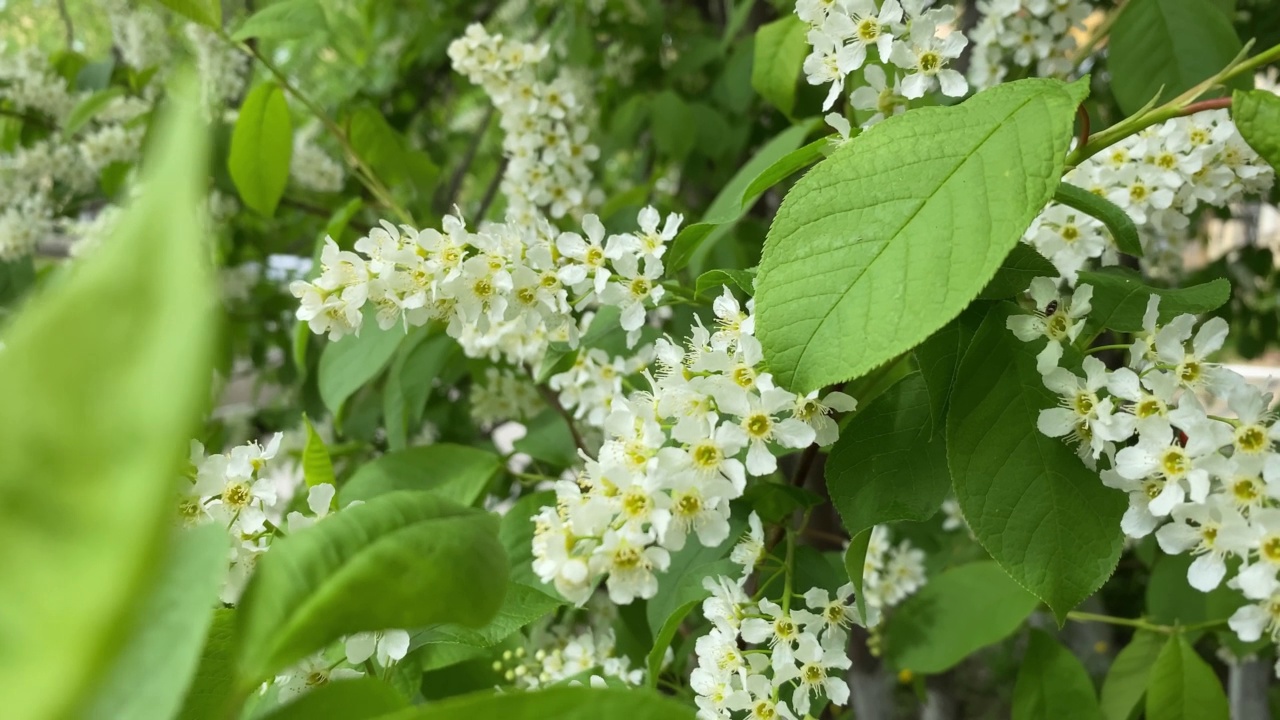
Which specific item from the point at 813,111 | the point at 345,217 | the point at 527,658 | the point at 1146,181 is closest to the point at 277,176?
the point at 345,217

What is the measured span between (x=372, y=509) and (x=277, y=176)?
34.3 inches

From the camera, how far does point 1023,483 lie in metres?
0.53

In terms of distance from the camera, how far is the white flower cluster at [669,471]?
1.68ft

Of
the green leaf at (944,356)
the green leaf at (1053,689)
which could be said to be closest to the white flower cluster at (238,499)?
the green leaf at (944,356)

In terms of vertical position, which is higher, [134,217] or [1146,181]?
[134,217]

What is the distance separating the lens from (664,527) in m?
0.50

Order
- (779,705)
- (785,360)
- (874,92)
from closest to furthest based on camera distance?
(785,360)
(779,705)
(874,92)

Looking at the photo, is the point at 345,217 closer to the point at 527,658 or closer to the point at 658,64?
the point at 527,658

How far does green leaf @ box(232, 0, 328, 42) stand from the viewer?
38.3 inches

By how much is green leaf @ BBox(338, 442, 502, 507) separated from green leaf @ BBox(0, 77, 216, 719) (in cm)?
74

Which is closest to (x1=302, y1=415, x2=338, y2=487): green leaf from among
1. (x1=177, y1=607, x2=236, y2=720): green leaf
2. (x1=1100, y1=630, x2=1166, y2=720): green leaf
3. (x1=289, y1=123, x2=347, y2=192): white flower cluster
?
(x1=177, y1=607, x2=236, y2=720): green leaf

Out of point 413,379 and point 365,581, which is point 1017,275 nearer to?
point 365,581

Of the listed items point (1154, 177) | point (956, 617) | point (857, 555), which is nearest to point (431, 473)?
point (857, 555)

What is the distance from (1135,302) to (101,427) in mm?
582
